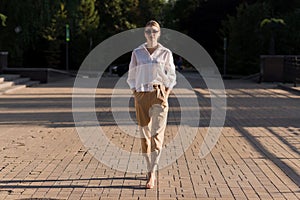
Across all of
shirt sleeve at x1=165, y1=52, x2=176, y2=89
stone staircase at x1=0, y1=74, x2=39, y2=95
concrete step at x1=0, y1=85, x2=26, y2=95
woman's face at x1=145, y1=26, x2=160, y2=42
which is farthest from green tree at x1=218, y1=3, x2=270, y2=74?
woman's face at x1=145, y1=26, x2=160, y2=42

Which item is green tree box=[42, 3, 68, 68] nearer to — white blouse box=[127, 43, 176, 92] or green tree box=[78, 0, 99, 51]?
green tree box=[78, 0, 99, 51]

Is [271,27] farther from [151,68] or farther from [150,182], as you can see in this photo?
[150,182]

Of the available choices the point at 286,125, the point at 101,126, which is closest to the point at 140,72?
the point at 101,126

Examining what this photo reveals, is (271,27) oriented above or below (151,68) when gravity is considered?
above

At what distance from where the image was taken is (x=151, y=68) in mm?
7238

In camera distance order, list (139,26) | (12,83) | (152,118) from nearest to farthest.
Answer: (152,118), (12,83), (139,26)

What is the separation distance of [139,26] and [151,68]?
4391 centimetres

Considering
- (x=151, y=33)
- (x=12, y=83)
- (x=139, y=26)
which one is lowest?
(x=12, y=83)

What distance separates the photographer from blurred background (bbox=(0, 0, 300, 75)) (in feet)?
107

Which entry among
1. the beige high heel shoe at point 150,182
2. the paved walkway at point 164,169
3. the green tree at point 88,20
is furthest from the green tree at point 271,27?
the beige high heel shoe at point 150,182

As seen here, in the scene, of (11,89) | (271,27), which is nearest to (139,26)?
(271,27)

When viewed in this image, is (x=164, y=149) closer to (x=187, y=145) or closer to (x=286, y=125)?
(x=187, y=145)

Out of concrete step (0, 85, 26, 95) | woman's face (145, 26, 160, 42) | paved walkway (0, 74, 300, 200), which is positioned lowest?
paved walkway (0, 74, 300, 200)

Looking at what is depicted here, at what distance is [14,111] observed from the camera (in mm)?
16234
